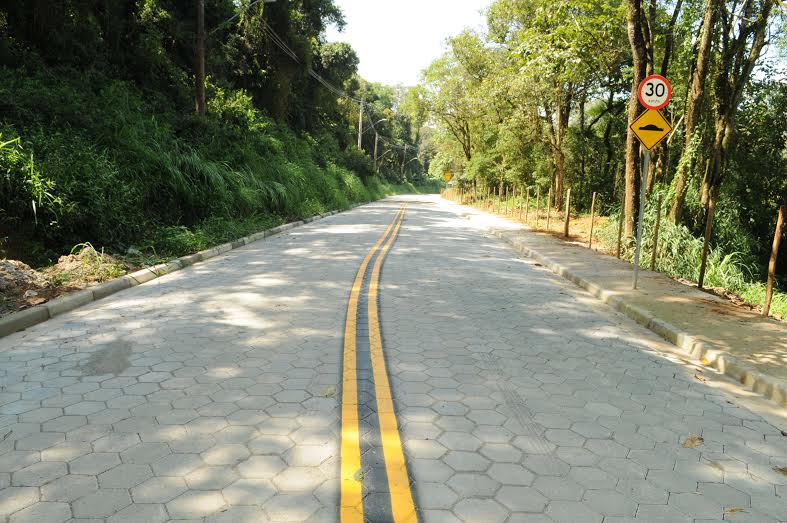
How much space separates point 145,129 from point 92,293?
8.39 m

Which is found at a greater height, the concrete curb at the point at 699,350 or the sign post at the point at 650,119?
the sign post at the point at 650,119

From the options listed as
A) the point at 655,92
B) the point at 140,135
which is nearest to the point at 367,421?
the point at 655,92

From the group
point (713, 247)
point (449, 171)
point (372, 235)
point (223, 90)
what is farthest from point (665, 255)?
point (449, 171)

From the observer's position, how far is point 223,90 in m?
24.8

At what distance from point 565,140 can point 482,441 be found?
26.6m

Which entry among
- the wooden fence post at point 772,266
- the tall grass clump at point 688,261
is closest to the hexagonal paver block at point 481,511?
the wooden fence post at point 772,266

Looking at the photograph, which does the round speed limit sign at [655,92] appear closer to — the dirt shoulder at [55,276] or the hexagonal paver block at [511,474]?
the hexagonal paver block at [511,474]

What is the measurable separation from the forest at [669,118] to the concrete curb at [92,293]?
29.8 feet

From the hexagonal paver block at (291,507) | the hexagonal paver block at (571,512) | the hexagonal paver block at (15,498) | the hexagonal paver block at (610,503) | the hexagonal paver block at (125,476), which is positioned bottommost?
the hexagonal paver block at (15,498)

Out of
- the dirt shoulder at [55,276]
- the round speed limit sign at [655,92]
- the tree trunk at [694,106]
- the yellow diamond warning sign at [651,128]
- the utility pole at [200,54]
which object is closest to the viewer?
the dirt shoulder at [55,276]

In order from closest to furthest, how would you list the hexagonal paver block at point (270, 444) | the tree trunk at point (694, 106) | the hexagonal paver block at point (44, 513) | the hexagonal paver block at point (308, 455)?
the hexagonal paver block at point (44, 513) → the hexagonal paver block at point (308, 455) → the hexagonal paver block at point (270, 444) → the tree trunk at point (694, 106)

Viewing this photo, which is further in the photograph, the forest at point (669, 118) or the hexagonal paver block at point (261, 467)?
the forest at point (669, 118)

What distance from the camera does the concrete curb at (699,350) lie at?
15.8ft

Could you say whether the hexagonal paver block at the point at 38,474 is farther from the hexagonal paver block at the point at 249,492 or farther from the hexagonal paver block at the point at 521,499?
the hexagonal paver block at the point at 521,499
